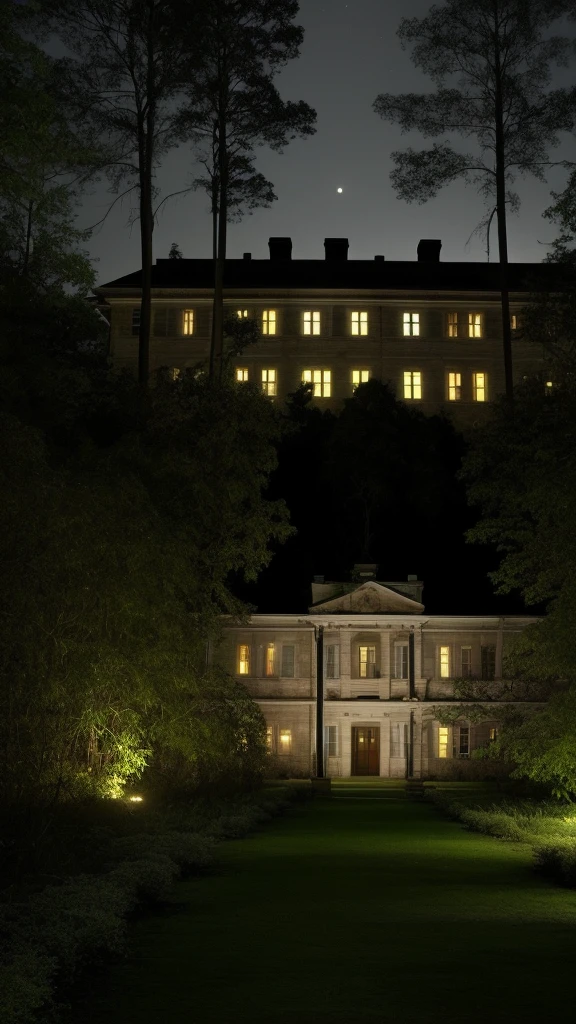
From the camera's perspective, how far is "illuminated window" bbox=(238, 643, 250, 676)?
47.6 meters

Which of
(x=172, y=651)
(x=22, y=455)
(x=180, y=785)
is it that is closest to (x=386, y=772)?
(x=180, y=785)

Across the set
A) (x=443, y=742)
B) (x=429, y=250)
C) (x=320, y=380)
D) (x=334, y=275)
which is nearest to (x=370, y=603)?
(x=443, y=742)

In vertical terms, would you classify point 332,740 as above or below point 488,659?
below

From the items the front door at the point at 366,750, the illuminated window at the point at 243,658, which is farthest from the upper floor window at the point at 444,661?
the illuminated window at the point at 243,658

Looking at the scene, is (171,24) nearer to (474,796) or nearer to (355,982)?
(474,796)

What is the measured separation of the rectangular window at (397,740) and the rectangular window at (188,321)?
29.3 meters

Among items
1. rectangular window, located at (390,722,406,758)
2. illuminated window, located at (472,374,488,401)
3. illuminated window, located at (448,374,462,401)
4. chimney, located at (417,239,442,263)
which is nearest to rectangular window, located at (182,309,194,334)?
illuminated window, located at (448,374,462,401)

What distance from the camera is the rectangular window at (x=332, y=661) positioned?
A: 47.8 meters

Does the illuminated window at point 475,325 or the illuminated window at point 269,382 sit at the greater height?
the illuminated window at point 475,325

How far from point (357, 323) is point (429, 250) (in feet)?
33.0

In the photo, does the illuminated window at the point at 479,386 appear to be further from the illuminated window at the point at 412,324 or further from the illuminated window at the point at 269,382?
the illuminated window at the point at 269,382

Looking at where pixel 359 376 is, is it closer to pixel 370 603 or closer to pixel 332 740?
pixel 370 603

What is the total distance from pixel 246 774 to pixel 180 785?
4.47 meters

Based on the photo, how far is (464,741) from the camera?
46.9 m
